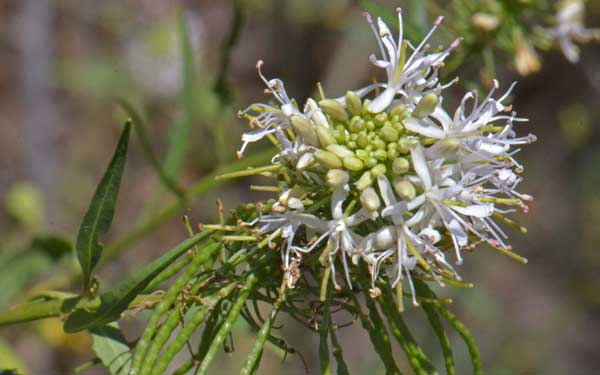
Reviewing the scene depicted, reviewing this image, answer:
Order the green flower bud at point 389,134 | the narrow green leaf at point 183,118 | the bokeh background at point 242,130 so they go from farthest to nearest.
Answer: the bokeh background at point 242,130, the narrow green leaf at point 183,118, the green flower bud at point 389,134

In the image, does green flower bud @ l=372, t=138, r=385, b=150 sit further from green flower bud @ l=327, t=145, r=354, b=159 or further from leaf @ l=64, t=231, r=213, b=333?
leaf @ l=64, t=231, r=213, b=333

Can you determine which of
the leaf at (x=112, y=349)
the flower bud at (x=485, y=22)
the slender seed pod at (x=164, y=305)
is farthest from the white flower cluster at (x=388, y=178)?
the flower bud at (x=485, y=22)

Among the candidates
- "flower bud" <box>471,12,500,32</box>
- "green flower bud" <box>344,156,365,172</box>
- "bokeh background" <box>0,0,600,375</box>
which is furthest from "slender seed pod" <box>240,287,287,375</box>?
"bokeh background" <box>0,0,600,375</box>

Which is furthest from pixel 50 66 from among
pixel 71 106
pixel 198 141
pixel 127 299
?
pixel 127 299

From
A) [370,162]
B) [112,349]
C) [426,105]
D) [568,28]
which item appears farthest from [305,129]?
[568,28]

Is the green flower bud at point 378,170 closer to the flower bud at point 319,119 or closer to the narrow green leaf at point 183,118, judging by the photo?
the flower bud at point 319,119
